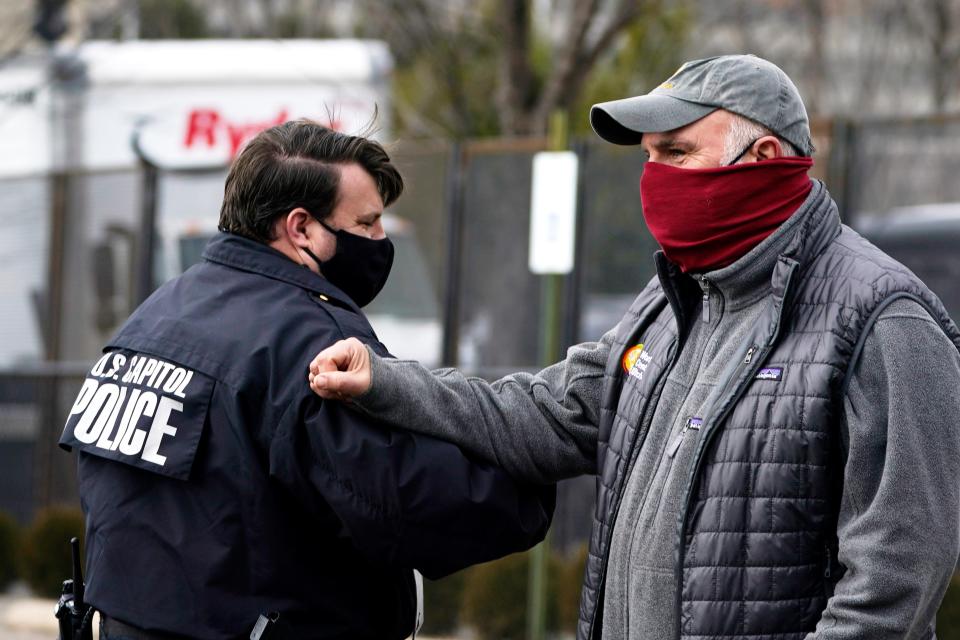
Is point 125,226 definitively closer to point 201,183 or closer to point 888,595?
point 201,183

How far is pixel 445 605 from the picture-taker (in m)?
7.98

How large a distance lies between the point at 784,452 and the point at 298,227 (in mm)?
1172

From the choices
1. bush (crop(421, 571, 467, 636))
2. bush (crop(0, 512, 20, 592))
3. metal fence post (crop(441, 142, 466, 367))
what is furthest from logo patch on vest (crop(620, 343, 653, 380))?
bush (crop(0, 512, 20, 592))

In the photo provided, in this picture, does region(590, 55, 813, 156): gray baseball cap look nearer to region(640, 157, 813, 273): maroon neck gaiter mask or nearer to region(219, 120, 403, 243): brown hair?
region(640, 157, 813, 273): maroon neck gaiter mask

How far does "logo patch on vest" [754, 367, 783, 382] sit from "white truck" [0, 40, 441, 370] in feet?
21.2

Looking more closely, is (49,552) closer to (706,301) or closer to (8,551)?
(8,551)

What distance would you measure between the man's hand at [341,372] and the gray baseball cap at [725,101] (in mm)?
714

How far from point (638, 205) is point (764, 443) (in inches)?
202

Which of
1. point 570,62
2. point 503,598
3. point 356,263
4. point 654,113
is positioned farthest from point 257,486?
point 570,62

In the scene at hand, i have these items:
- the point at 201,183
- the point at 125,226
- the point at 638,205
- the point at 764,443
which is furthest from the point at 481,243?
the point at 764,443

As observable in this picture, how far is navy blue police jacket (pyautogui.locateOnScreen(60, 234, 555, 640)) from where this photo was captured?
2.72 m

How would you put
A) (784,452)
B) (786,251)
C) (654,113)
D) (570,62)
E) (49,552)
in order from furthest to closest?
(570,62), (49,552), (654,113), (786,251), (784,452)

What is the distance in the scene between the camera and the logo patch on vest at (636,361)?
2.90 m

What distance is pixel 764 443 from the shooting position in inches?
97.7
